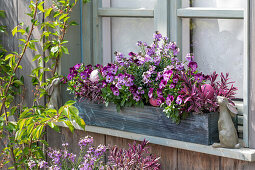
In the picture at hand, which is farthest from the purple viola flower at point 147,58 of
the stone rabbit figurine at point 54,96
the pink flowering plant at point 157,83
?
the stone rabbit figurine at point 54,96

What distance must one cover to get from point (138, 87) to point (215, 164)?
0.53 metres

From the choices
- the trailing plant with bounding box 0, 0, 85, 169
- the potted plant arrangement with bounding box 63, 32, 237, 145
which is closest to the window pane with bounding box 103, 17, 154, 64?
the potted plant arrangement with bounding box 63, 32, 237, 145

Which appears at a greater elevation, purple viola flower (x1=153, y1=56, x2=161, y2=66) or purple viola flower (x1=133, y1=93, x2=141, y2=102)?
purple viola flower (x1=153, y1=56, x2=161, y2=66)

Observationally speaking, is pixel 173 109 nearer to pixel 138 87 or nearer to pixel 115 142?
pixel 138 87

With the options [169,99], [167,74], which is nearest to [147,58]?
[167,74]

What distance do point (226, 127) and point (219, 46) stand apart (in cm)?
48

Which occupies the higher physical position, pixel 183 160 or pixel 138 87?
pixel 138 87

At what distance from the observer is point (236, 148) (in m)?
2.14

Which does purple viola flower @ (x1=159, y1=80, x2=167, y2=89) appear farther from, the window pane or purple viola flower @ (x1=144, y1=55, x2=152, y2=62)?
the window pane

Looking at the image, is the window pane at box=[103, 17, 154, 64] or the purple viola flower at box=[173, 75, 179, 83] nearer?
the purple viola flower at box=[173, 75, 179, 83]

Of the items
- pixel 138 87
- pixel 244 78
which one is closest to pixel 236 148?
pixel 244 78

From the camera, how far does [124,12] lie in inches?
109

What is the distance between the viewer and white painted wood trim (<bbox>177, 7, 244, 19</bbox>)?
2.27 meters

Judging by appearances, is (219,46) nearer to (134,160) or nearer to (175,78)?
(175,78)
